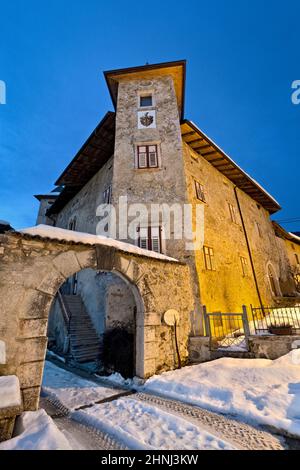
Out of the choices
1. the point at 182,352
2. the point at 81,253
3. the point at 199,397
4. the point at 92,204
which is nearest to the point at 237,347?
the point at 182,352

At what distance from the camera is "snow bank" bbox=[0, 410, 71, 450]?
8.70 feet

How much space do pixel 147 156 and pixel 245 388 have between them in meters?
9.69

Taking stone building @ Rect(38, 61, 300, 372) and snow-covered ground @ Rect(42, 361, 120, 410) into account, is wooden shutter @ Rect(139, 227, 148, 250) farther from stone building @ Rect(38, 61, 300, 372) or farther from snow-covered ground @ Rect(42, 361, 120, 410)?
snow-covered ground @ Rect(42, 361, 120, 410)

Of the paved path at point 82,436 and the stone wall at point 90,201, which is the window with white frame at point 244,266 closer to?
the stone wall at point 90,201

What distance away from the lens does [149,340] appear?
19.6 feet

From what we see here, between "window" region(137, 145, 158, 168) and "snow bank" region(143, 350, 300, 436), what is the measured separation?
859 centimetres

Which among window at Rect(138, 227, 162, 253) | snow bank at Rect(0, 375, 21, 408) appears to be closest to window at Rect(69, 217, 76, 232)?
window at Rect(138, 227, 162, 253)

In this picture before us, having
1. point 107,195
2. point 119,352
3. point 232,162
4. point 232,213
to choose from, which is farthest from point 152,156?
point 119,352

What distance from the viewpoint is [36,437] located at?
2.88m

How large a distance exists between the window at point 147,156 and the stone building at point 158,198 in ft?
0.16

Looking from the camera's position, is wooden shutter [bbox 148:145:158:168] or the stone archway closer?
the stone archway

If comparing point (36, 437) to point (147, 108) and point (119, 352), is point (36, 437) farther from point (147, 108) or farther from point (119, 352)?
point (147, 108)

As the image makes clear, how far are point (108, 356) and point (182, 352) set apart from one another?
2.47 meters

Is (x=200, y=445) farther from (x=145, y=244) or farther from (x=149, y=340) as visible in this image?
(x=145, y=244)
